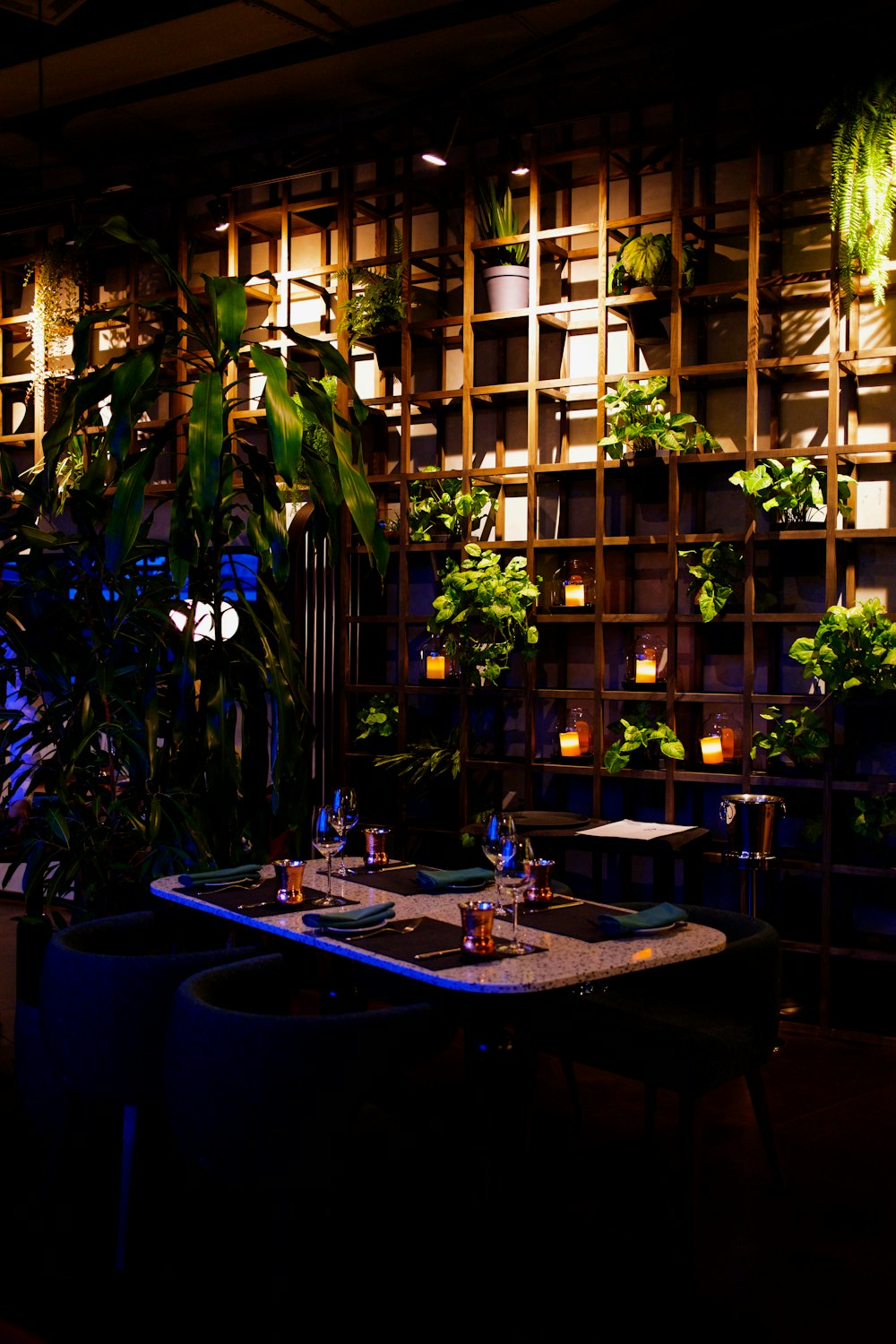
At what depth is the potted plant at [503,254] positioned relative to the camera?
17.5 ft

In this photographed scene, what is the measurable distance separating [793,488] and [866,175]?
1.12m

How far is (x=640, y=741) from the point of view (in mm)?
4879

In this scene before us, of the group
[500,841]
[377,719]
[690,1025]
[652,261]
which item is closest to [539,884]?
[500,841]

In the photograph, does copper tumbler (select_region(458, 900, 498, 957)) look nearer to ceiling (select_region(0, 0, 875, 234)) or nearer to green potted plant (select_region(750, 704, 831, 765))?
green potted plant (select_region(750, 704, 831, 765))

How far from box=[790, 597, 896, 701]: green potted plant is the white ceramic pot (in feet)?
6.32

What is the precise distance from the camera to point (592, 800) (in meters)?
5.36

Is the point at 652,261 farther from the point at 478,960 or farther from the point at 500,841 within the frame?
the point at 478,960

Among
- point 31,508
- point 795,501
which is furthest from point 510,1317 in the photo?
point 795,501

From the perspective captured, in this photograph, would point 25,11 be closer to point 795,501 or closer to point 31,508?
point 31,508

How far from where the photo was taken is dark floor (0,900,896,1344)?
2.65 meters

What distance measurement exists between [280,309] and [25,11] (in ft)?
5.52

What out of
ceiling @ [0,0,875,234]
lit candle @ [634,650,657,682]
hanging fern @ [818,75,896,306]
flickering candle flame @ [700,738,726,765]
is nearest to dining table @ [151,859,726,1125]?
flickering candle flame @ [700,738,726,765]

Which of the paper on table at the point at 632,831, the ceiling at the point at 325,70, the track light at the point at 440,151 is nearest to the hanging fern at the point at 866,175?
the ceiling at the point at 325,70

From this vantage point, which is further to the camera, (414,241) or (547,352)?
(414,241)
